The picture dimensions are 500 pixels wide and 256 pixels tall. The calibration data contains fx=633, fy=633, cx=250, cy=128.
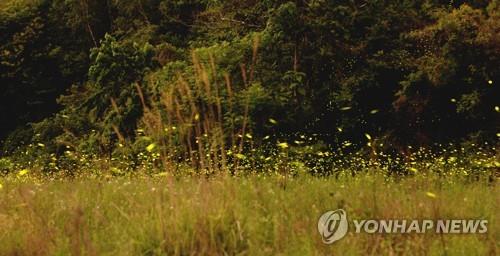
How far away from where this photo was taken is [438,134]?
14047mm

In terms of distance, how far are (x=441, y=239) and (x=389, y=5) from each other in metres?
12.1

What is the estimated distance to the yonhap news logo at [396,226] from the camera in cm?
387

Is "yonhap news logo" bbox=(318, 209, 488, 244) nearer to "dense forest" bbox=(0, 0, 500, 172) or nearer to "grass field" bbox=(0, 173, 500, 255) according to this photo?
"grass field" bbox=(0, 173, 500, 255)

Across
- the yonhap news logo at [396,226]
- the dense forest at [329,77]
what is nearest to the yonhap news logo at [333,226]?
the yonhap news logo at [396,226]

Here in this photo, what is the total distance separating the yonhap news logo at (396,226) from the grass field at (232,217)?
A: 0.16 feet

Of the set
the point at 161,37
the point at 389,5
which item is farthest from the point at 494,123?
the point at 161,37

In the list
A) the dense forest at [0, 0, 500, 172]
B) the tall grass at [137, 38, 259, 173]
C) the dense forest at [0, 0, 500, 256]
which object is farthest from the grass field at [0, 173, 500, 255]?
the dense forest at [0, 0, 500, 172]

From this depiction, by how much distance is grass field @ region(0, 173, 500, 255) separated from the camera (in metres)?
3.65

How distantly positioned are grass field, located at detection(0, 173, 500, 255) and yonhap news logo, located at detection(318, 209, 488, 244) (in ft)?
0.16

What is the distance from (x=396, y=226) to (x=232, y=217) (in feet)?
3.35

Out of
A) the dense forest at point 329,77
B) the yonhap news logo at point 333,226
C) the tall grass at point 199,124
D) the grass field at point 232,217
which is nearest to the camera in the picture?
the grass field at point 232,217

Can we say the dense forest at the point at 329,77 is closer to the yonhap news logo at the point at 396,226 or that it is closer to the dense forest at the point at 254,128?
the dense forest at the point at 254,128

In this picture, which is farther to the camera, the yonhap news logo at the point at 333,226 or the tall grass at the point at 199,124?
the tall grass at the point at 199,124

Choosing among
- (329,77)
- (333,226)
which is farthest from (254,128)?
(333,226)
